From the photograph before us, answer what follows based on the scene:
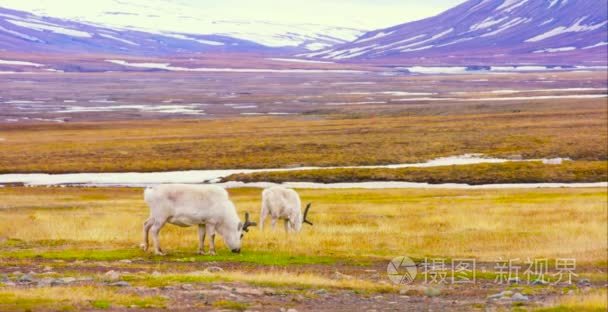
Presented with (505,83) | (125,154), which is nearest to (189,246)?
(125,154)

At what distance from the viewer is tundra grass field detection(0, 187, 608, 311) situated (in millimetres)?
16109

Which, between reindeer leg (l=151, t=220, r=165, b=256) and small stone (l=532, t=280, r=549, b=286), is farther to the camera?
reindeer leg (l=151, t=220, r=165, b=256)

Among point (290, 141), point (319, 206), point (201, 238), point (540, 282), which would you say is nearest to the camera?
point (540, 282)

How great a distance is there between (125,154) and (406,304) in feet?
186

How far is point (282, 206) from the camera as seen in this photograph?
97.4 ft

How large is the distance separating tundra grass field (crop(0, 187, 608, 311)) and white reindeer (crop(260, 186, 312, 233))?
609mm

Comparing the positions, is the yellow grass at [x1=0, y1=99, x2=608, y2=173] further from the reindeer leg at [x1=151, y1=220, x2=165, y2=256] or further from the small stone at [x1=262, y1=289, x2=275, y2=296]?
the small stone at [x1=262, y1=289, x2=275, y2=296]

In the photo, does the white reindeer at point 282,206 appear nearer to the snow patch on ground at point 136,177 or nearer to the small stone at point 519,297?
the small stone at point 519,297

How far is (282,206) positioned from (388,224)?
4.40 meters

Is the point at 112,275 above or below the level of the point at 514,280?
above

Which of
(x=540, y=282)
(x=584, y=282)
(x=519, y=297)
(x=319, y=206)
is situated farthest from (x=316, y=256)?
(x=319, y=206)

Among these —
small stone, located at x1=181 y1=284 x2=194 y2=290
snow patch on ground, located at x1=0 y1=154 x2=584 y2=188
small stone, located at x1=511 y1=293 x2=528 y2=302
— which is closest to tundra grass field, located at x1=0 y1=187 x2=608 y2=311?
small stone, located at x1=181 y1=284 x2=194 y2=290

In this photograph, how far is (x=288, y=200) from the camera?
29766 millimetres

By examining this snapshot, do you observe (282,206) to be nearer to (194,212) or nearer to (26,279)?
(194,212)
